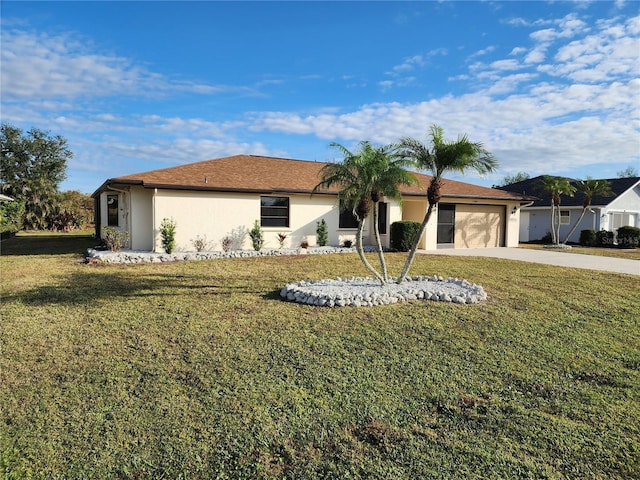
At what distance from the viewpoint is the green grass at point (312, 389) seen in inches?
124

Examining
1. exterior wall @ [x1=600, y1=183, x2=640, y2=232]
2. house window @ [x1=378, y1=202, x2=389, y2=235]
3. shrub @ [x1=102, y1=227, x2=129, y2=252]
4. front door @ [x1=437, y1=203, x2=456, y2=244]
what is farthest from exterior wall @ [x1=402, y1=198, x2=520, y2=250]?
shrub @ [x1=102, y1=227, x2=129, y2=252]

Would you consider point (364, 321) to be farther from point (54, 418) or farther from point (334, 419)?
point (54, 418)

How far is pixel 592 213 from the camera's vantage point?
86.2 feet

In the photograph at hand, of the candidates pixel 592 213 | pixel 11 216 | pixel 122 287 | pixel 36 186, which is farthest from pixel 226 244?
pixel 592 213

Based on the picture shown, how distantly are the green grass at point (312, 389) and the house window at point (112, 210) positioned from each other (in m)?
9.73

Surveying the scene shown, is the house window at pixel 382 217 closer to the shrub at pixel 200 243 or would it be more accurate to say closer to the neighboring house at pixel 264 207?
the neighboring house at pixel 264 207

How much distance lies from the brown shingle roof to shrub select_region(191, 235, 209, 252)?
1966 millimetres

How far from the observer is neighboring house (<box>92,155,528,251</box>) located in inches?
588

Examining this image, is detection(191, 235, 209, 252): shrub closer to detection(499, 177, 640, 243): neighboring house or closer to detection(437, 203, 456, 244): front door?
detection(437, 203, 456, 244): front door

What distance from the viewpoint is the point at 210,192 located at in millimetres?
15516

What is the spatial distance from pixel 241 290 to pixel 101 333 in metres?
3.50

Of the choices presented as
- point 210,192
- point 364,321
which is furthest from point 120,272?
point 364,321

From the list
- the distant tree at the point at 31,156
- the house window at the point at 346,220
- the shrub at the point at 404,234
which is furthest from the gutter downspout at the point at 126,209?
the distant tree at the point at 31,156

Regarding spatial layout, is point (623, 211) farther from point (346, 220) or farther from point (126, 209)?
point (126, 209)
